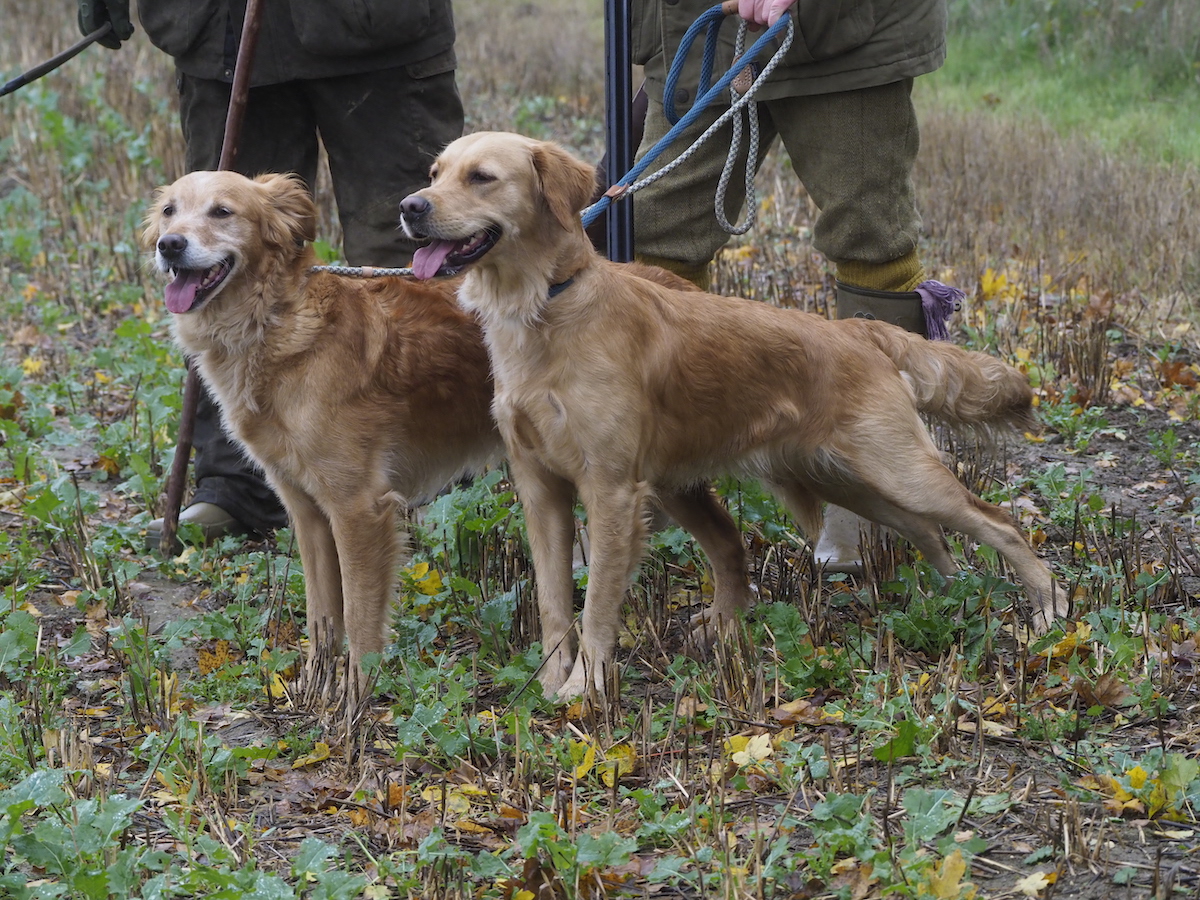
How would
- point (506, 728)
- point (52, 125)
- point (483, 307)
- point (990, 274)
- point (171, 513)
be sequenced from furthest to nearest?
point (52, 125) → point (990, 274) → point (171, 513) → point (483, 307) → point (506, 728)

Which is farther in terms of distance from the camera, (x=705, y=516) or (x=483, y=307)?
(x=705, y=516)

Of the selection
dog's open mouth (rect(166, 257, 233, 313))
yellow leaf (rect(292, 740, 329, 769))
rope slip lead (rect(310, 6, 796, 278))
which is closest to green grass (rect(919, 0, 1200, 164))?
rope slip lead (rect(310, 6, 796, 278))

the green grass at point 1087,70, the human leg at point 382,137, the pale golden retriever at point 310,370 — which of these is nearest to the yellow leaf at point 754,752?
the pale golden retriever at point 310,370

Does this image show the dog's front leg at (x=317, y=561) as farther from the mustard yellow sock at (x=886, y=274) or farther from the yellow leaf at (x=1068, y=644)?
the yellow leaf at (x=1068, y=644)

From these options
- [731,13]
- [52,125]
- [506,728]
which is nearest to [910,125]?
[731,13]

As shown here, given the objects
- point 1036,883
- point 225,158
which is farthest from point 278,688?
point 1036,883

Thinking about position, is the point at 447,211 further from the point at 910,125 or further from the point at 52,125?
the point at 52,125

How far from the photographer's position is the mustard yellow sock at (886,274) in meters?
3.85

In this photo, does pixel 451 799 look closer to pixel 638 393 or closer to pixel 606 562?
pixel 606 562

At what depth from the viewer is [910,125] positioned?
12.1 ft

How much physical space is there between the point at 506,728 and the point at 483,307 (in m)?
1.06

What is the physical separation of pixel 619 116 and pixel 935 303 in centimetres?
111

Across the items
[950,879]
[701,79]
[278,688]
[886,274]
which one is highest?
[701,79]

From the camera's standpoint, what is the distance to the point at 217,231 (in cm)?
350
